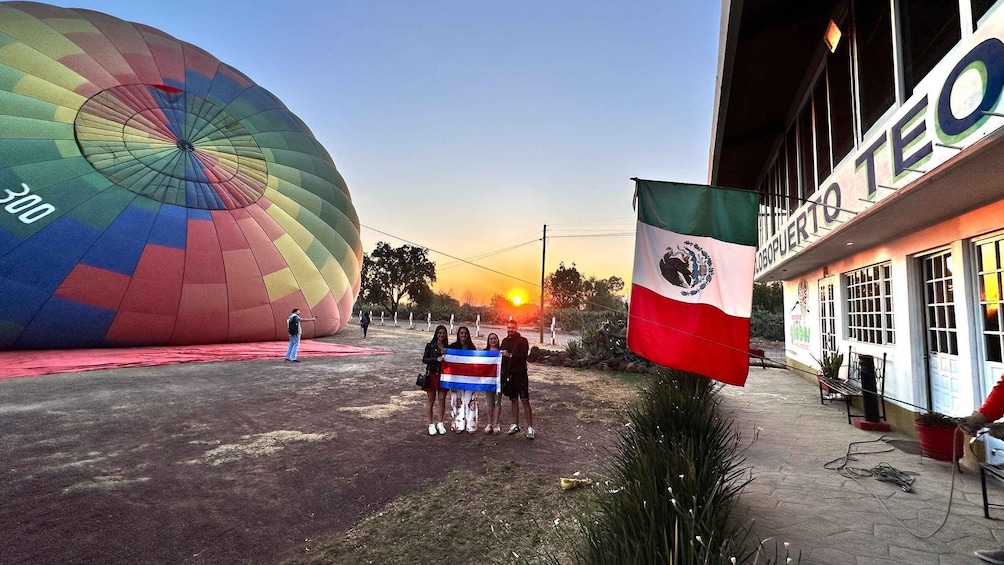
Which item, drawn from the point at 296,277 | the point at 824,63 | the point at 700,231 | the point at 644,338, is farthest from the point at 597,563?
the point at 296,277

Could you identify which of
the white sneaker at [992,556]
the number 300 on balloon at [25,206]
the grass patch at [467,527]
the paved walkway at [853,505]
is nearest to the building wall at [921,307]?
the paved walkway at [853,505]

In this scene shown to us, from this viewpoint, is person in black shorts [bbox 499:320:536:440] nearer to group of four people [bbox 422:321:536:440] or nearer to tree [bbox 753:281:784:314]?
group of four people [bbox 422:321:536:440]

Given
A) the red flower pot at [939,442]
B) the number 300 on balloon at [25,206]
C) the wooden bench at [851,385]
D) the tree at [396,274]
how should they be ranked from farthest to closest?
the tree at [396,274] → the number 300 on balloon at [25,206] → the wooden bench at [851,385] → the red flower pot at [939,442]

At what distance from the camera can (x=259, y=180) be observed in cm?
1680

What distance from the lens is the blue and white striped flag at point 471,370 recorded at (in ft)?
21.5

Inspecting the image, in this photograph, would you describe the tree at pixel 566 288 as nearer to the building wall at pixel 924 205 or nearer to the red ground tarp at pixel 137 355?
the red ground tarp at pixel 137 355

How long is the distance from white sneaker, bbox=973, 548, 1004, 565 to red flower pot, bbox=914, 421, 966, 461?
2.34 meters

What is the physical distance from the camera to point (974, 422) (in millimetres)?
2744

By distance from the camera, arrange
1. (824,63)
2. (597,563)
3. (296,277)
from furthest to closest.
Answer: (296,277) → (824,63) → (597,563)

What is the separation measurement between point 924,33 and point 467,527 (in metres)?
6.86

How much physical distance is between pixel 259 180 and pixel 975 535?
19.6 m

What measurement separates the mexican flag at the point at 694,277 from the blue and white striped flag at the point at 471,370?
3122mm

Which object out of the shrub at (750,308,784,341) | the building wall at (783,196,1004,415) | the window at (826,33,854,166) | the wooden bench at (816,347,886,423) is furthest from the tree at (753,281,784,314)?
the window at (826,33,854,166)

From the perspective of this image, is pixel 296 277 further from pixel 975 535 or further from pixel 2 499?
pixel 975 535
